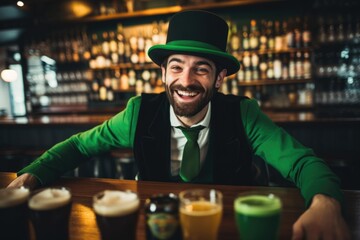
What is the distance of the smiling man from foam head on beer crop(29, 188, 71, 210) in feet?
1.75

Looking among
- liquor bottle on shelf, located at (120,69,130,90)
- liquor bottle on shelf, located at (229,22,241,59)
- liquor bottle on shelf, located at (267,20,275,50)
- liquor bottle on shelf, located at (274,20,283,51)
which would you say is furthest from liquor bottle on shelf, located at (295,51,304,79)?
liquor bottle on shelf, located at (120,69,130,90)

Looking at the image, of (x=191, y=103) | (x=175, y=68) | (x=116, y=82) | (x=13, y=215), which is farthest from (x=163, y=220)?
(x=116, y=82)

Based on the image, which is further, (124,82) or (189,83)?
(124,82)

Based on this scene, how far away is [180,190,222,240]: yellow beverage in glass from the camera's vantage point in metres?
0.71

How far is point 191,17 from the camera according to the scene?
1.51 metres

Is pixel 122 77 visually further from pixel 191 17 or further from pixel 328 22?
pixel 191 17

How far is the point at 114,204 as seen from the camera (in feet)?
2.42

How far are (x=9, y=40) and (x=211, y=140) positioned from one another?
691cm

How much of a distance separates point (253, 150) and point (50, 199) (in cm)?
115

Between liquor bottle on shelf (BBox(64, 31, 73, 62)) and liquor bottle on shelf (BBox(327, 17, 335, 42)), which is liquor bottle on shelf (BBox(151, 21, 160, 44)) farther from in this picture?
liquor bottle on shelf (BBox(327, 17, 335, 42))

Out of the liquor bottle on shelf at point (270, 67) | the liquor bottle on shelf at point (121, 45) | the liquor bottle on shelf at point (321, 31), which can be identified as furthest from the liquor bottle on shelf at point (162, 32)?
the liquor bottle on shelf at point (321, 31)

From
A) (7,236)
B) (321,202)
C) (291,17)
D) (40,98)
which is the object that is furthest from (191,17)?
(40,98)

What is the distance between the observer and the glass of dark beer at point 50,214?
2.49ft

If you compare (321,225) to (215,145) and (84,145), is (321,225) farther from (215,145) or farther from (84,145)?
(84,145)
